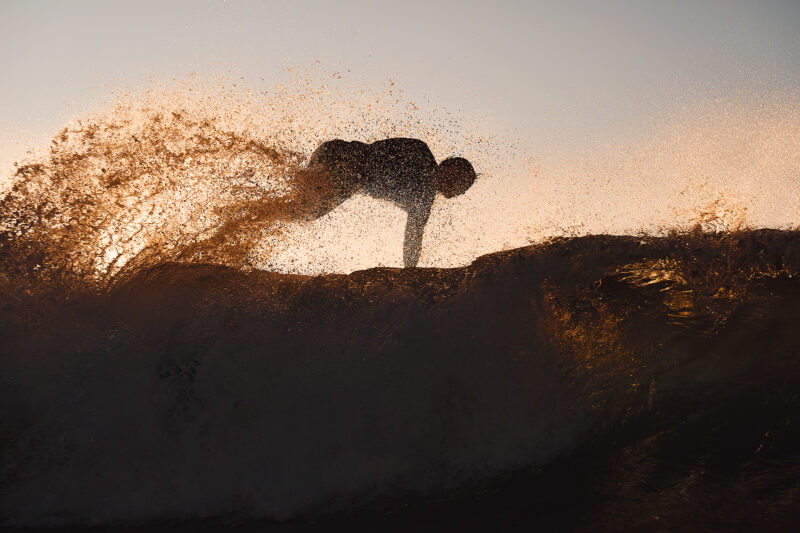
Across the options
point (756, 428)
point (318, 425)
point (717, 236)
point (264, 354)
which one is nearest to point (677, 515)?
point (756, 428)

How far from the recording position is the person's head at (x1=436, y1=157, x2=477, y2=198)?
10.5 feet

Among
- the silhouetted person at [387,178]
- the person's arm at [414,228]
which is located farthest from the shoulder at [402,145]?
the person's arm at [414,228]

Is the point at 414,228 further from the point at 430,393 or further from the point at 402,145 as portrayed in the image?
the point at 430,393

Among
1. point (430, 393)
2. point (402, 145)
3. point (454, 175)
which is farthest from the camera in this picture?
point (454, 175)

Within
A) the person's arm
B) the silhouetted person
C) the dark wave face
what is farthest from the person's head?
the dark wave face

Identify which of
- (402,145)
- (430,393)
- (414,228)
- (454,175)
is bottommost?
(430,393)

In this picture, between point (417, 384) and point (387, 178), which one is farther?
point (387, 178)

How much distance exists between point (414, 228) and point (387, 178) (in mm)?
353

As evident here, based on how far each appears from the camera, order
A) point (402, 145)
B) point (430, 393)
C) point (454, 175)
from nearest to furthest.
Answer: point (430, 393) < point (402, 145) < point (454, 175)

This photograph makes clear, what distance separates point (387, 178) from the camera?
3156 millimetres

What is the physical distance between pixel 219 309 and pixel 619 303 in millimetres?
1361

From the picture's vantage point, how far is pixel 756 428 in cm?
169

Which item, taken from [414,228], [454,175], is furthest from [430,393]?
[454,175]

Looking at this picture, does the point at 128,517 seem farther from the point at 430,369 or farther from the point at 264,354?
the point at 430,369
